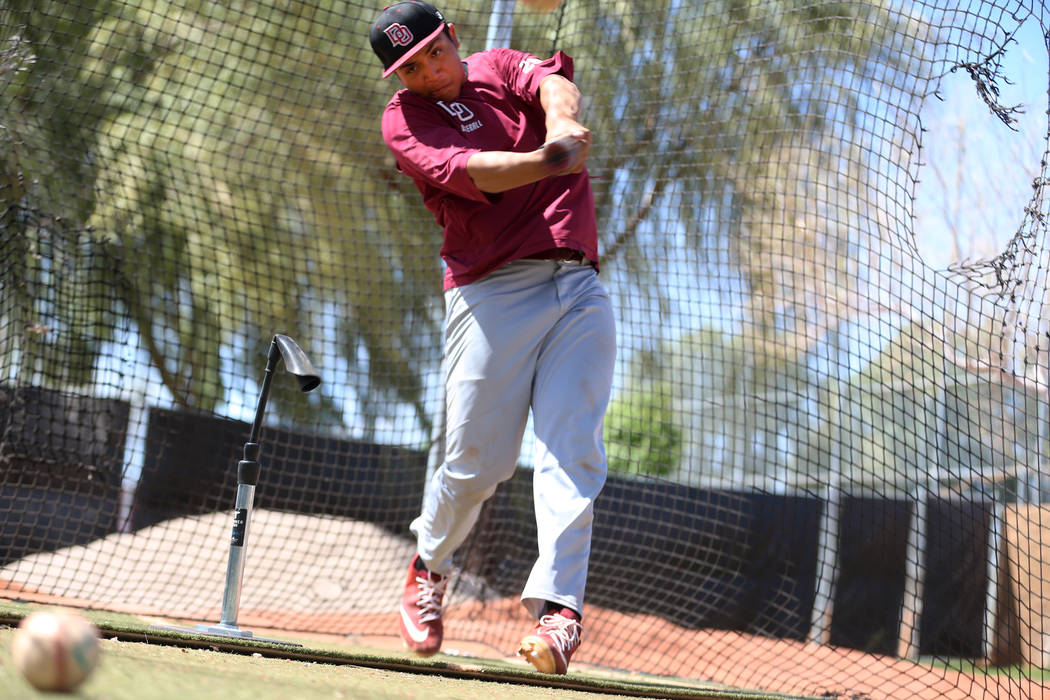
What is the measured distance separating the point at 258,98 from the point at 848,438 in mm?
4679

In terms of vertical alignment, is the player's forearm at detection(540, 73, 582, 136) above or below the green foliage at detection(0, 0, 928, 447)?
below

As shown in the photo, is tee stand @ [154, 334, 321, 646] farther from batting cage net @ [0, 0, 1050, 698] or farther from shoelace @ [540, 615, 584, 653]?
batting cage net @ [0, 0, 1050, 698]

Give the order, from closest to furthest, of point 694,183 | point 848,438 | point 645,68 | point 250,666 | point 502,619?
point 250,666 < point 645,68 < point 694,183 < point 502,619 < point 848,438

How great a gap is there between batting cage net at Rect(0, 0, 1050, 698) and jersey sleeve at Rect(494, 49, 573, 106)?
1.86m

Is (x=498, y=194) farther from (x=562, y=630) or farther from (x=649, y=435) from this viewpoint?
(x=649, y=435)

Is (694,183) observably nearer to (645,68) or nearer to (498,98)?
(645,68)

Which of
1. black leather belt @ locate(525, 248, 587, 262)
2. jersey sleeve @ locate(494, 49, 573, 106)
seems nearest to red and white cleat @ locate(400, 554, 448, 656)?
black leather belt @ locate(525, 248, 587, 262)

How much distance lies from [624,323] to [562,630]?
12.8ft

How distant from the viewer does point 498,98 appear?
2.86 metres

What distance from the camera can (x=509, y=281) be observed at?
2.76 meters

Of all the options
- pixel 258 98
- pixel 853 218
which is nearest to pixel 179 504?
pixel 258 98

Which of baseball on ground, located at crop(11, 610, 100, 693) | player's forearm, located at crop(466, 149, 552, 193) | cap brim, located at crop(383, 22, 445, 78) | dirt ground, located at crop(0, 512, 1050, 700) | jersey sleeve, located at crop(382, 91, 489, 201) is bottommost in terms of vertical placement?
dirt ground, located at crop(0, 512, 1050, 700)

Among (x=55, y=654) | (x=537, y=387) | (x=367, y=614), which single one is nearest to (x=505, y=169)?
(x=537, y=387)

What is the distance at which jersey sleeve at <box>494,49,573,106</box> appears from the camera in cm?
271
